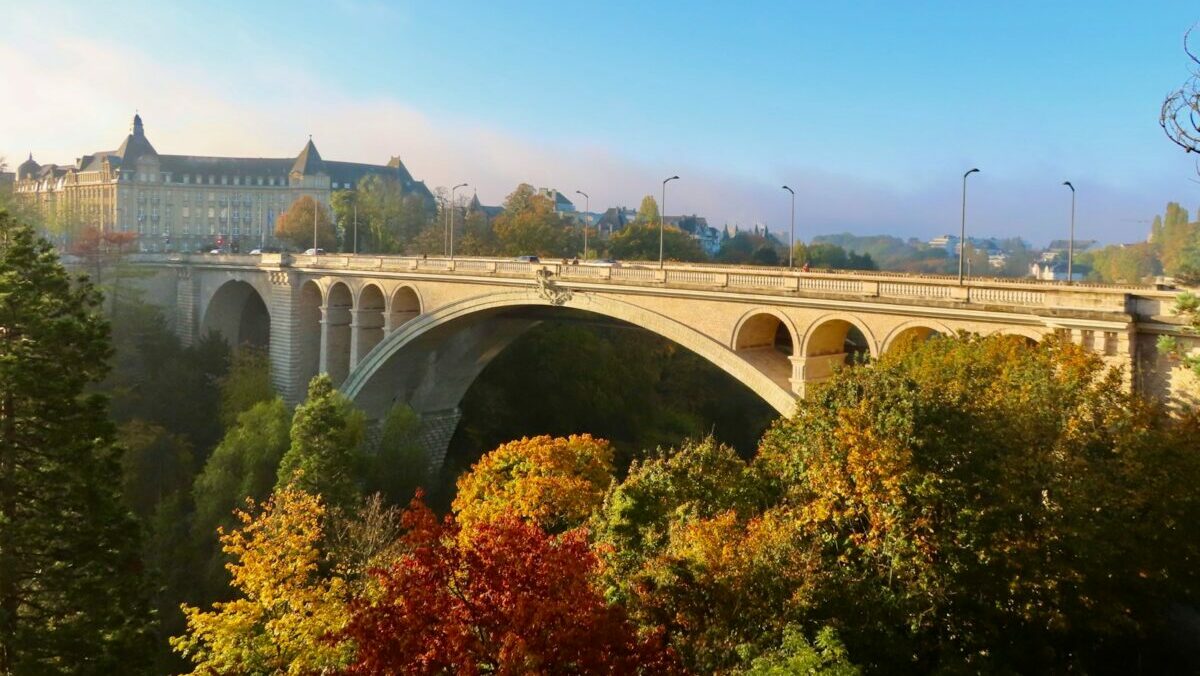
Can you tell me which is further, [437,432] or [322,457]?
[437,432]

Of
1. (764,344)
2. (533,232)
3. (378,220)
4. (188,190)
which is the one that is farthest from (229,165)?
(764,344)

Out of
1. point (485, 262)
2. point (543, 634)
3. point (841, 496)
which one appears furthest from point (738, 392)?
point (543, 634)

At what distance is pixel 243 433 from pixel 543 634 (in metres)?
29.8

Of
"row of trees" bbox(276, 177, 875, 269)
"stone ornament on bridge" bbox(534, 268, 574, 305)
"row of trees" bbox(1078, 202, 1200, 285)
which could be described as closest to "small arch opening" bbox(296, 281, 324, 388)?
"row of trees" bbox(276, 177, 875, 269)

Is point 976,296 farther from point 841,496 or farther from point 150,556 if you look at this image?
point 150,556

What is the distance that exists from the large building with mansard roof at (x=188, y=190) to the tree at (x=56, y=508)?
317 feet

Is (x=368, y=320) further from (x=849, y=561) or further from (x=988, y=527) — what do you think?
(x=988, y=527)

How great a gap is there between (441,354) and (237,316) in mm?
18764

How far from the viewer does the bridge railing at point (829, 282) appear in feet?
67.7

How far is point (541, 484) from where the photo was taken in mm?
25047

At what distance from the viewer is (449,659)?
1180cm

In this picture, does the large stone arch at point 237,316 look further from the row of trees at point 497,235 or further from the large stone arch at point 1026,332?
the large stone arch at point 1026,332

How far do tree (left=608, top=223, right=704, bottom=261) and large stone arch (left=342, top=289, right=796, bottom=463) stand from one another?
20883mm

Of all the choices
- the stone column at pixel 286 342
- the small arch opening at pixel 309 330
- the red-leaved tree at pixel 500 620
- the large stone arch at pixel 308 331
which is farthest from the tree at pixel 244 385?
the red-leaved tree at pixel 500 620
